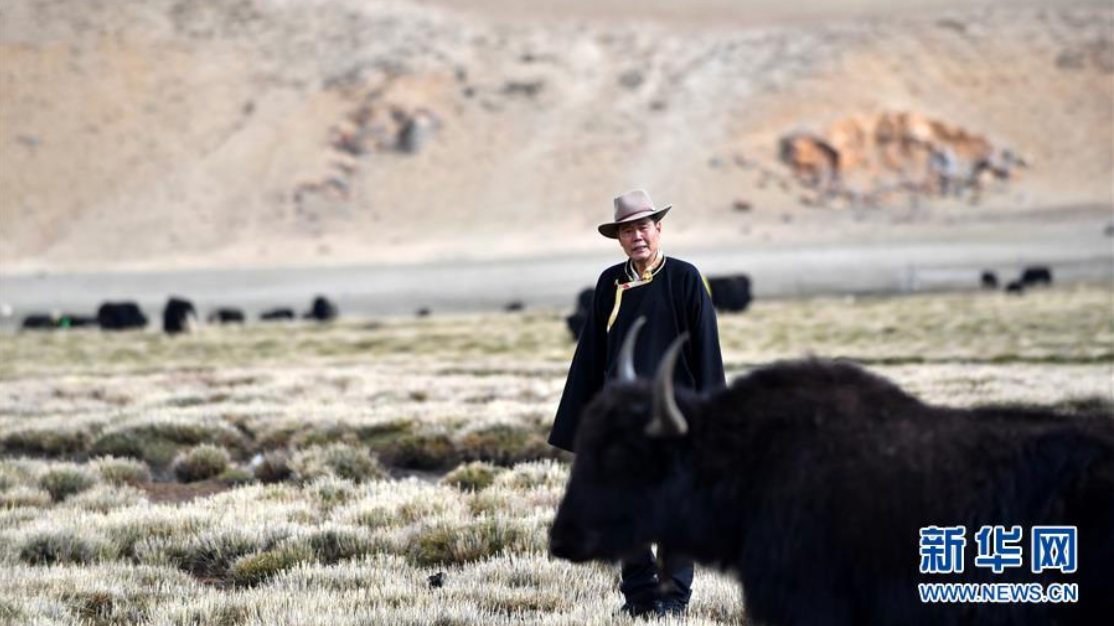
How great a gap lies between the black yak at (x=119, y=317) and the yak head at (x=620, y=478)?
43370mm

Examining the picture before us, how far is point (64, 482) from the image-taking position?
11234 millimetres

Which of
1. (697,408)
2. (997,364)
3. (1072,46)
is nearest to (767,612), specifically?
(697,408)

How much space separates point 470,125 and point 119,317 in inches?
2877

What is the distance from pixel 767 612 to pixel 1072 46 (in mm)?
131357

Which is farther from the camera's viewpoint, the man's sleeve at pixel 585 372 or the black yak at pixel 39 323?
the black yak at pixel 39 323

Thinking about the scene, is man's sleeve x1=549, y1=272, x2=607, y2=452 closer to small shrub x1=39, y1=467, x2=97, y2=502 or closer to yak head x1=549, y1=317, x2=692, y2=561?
yak head x1=549, y1=317, x2=692, y2=561

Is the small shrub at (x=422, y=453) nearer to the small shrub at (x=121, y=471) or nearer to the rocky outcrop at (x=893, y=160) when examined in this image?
the small shrub at (x=121, y=471)

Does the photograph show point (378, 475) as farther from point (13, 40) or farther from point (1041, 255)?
A: point (13, 40)

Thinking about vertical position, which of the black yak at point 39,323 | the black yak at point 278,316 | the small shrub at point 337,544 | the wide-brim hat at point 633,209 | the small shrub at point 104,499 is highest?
the wide-brim hat at point 633,209

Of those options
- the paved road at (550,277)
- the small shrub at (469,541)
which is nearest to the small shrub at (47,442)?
the small shrub at (469,541)

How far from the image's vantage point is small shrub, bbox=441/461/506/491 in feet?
35.9

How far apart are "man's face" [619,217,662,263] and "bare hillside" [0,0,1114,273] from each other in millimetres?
86157

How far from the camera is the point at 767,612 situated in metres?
4.71

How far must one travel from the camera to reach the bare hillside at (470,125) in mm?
102188
